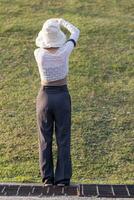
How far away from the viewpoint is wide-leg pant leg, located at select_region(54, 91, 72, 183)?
241 inches

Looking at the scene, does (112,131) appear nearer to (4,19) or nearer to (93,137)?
(93,137)

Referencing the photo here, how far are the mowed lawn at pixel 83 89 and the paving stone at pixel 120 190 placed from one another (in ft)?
2.24

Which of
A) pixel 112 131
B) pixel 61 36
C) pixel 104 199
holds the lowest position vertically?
pixel 112 131

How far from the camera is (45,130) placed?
20.5 feet

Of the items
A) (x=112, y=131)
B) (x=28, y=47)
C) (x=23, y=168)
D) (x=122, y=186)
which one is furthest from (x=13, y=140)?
(x=28, y=47)

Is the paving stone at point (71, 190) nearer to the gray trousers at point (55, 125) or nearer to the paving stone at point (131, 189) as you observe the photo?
the gray trousers at point (55, 125)

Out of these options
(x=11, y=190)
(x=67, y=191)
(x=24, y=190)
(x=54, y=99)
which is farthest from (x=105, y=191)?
(x=54, y=99)

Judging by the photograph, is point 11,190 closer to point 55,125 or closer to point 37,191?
point 37,191

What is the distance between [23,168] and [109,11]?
6.93m

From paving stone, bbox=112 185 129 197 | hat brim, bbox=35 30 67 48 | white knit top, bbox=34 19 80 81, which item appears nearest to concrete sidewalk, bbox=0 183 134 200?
paving stone, bbox=112 185 129 197

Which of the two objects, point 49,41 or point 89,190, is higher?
point 49,41

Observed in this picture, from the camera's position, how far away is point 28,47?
37.1 ft

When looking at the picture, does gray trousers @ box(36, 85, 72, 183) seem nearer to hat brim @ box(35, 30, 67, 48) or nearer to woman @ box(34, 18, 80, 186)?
woman @ box(34, 18, 80, 186)

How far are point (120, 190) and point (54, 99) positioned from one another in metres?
1.21
